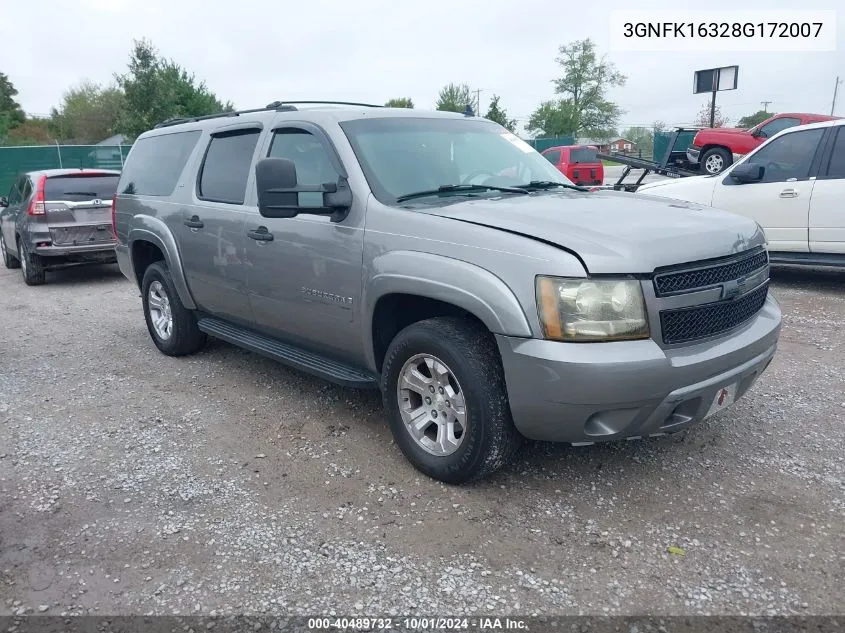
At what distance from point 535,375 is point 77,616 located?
2023mm

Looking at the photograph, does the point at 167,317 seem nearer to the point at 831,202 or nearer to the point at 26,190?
the point at 26,190

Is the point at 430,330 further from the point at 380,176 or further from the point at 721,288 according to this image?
the point at 721,288

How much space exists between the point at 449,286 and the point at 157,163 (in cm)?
373

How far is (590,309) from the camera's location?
2.87 m

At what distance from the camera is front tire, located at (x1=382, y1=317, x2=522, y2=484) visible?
10.3 feet

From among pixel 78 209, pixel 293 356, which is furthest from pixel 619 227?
pixel 78 209

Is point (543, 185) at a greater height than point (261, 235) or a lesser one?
greater

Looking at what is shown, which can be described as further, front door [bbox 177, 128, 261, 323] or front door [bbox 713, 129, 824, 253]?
front door [bbox 713, 129, 824, 253]

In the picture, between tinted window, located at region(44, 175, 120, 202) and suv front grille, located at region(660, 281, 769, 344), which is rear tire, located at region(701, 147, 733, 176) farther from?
suv front grille, located at region(660, 281, 769, 344)

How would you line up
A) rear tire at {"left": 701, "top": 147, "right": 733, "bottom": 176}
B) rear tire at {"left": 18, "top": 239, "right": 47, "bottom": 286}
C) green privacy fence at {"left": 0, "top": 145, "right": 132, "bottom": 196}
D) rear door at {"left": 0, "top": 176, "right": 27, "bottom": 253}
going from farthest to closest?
green privacy fence at {"left": 0, "top": 145, "right": 132, "bottom": 196}
rear tire at {"left": 701, "top": 147, "right": 733, "bottom": 176}
rear door at {"left": 0, "top": 176, "right": 27, "bottom": 253}
rear tire at {"left": 18, "top": 239, "right": 47, "bottom": 286}

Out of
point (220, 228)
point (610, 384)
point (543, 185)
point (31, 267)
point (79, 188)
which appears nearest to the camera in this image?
point (610, 384)

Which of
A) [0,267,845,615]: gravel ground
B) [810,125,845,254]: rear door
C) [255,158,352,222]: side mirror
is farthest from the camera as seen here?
[810,125,845,254]: rear door

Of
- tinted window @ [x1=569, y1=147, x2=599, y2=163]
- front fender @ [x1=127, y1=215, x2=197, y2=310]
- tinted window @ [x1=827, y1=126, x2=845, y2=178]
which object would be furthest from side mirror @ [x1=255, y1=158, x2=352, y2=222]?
tinted window @ [x1=569, y1=147, x2=599, y2=163]

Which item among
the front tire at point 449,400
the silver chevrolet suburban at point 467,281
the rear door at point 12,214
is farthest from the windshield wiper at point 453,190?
the rear door at point 12,214
